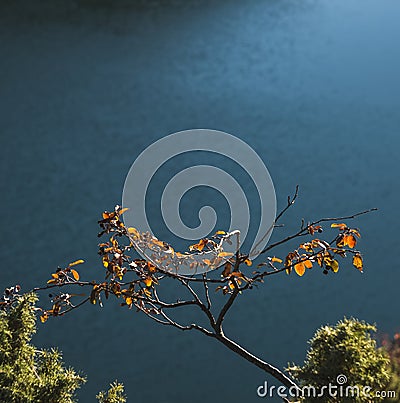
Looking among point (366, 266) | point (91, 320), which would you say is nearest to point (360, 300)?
point (366, 266)

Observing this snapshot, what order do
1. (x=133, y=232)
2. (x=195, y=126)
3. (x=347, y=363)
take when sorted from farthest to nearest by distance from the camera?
(x=195, y=126) → (x=133, y=232) → (x=347, y=363)

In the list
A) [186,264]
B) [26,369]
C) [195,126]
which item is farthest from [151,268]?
[195,126]

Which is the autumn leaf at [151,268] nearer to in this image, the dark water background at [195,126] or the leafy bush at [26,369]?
the leafy bush at [26,369]

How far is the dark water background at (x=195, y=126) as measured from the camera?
3.42 m

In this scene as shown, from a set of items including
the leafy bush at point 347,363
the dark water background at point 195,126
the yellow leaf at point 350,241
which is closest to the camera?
the leafy bush at point 347,363

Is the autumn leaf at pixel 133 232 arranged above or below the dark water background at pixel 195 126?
below

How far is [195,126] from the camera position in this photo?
358 cm

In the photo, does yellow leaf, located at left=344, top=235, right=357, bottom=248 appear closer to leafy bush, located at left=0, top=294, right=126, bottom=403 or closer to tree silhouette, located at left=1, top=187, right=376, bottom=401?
tree silhouette, located at left=1, top=187, right=376, bottom=401

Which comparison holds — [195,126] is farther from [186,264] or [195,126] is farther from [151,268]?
[151,268]

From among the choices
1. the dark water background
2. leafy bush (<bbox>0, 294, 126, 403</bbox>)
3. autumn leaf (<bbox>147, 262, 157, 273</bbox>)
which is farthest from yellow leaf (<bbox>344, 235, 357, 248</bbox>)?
the dark water background

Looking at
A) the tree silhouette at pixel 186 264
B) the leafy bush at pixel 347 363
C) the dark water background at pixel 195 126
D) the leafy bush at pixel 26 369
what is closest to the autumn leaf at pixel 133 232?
the tree silhouette at pixel 186 264

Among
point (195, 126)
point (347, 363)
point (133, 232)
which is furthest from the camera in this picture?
point (195, 126)

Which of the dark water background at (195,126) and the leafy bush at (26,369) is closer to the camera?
the leafy bush at (26,369)

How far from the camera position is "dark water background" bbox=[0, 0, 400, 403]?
3418mm
